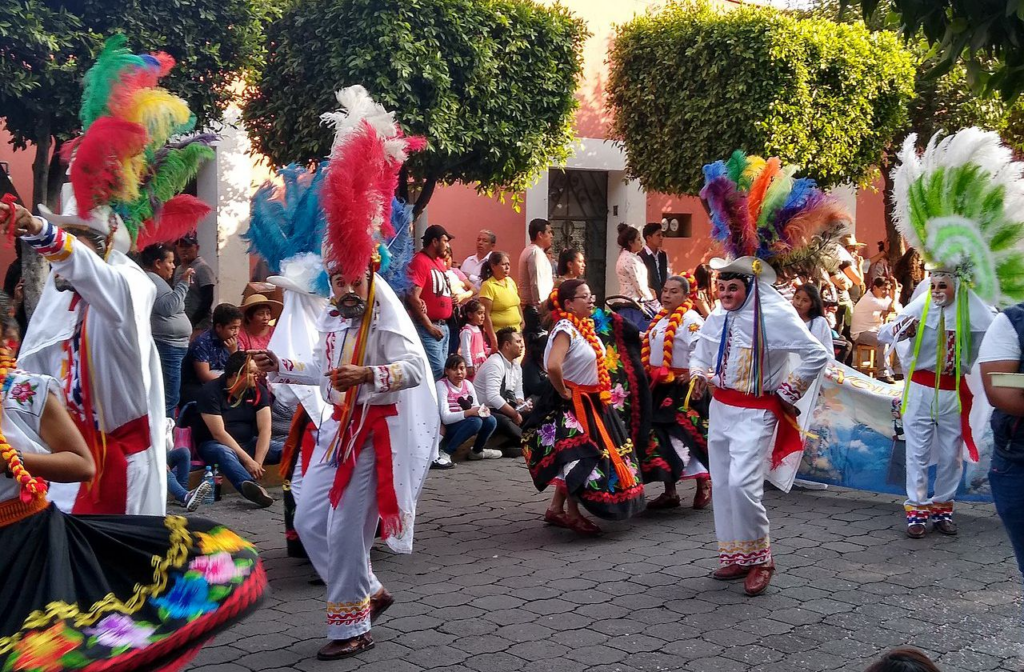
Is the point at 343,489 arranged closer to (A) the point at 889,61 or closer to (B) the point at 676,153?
(B) the point at 676,153

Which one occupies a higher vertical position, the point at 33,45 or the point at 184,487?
the point at 33,45

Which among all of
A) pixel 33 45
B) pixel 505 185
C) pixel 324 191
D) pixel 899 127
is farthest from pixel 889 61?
pixel 324 191

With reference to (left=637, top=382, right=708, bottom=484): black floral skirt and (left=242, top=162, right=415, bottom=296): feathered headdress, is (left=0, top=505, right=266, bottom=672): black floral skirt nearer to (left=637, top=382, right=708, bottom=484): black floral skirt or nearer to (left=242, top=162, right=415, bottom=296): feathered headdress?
(left=242, top=162, right=415, bottom=296): feathered headdress

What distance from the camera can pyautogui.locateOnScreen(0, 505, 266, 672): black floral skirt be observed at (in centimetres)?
327

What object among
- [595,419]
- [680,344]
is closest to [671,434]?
A: [680,344]

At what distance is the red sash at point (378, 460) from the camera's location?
5.38 m

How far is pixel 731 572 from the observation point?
655 cm

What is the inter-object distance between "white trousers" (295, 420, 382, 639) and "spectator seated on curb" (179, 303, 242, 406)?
321cm

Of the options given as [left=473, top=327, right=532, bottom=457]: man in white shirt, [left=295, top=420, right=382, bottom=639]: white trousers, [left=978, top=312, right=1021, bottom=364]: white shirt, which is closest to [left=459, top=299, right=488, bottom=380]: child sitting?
[left=473, top=327, right=532, bottom=457]: man in white shirt

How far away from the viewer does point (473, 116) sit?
12.5 meters

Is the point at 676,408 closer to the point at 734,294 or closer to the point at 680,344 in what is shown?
the point at 680,344

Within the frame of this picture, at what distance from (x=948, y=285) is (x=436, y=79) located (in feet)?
20.5

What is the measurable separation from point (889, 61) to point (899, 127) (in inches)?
40.1

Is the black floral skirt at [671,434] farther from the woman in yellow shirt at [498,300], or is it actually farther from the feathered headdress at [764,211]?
the woman in yellow shirt at [498,300]
